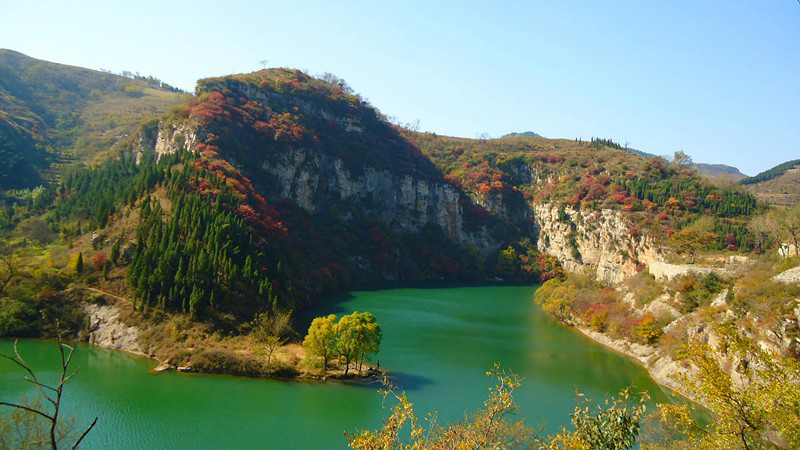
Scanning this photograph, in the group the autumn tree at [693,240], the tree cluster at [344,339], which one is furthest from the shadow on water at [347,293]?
the autumn tree at [693,240]

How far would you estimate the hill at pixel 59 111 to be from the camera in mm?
76062

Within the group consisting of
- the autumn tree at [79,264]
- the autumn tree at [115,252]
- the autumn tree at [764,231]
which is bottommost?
the autumn tree at [79,264]

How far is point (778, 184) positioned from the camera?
103 meters

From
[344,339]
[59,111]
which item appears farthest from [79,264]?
[59,111]

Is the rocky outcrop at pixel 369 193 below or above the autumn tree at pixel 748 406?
above

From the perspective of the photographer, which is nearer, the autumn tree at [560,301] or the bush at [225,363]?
the bush at [225,363]

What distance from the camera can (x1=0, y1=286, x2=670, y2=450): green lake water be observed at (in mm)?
23062

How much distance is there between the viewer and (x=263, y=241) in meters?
50.2

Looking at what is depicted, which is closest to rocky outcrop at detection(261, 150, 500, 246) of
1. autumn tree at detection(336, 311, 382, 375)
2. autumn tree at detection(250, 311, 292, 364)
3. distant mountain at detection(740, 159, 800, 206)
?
autumn tree at detection(250, 311, 292, 364)

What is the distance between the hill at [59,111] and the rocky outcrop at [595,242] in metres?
83.7

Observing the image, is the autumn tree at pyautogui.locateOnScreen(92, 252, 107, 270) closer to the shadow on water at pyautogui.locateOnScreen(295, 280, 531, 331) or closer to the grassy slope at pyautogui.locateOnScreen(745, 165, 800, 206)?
the shadow on water at pyautogui.locateOnScreen(295, 280, 531, 331)

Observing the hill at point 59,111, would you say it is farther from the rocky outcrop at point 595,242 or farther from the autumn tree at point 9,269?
the rocky outcrop at point 595,242

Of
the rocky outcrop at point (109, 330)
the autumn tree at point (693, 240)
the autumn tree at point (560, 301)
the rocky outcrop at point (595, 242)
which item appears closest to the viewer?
the rocky outcrop at point (109, 330)

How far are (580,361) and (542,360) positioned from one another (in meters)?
3.41
